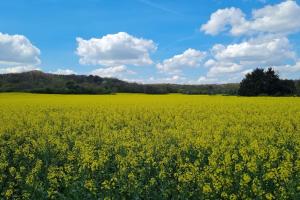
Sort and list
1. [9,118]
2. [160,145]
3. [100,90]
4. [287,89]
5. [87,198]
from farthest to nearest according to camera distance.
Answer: [287,89] → [100,90] → [9,118] → [160,145] → [87,198]

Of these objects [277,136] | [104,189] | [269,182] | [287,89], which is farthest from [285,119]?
[287,89]

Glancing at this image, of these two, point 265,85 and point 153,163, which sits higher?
point 265,85

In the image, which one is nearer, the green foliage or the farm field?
the farm field

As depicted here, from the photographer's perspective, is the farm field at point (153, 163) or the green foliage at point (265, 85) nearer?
the farm field at point (153, 163)

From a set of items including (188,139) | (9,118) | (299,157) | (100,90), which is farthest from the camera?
(100,90)

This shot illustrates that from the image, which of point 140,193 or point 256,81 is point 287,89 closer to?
point 256,81

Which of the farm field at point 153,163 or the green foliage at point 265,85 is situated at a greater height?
the green foliage at point 265,85

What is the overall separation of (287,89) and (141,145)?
5947 cm

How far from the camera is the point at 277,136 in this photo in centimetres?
1512

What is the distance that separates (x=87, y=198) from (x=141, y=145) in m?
5.01

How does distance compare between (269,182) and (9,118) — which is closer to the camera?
(269,182)

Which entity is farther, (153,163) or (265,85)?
(265,85)

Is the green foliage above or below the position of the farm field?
above

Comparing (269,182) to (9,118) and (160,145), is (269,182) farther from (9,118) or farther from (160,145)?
(9,118)
